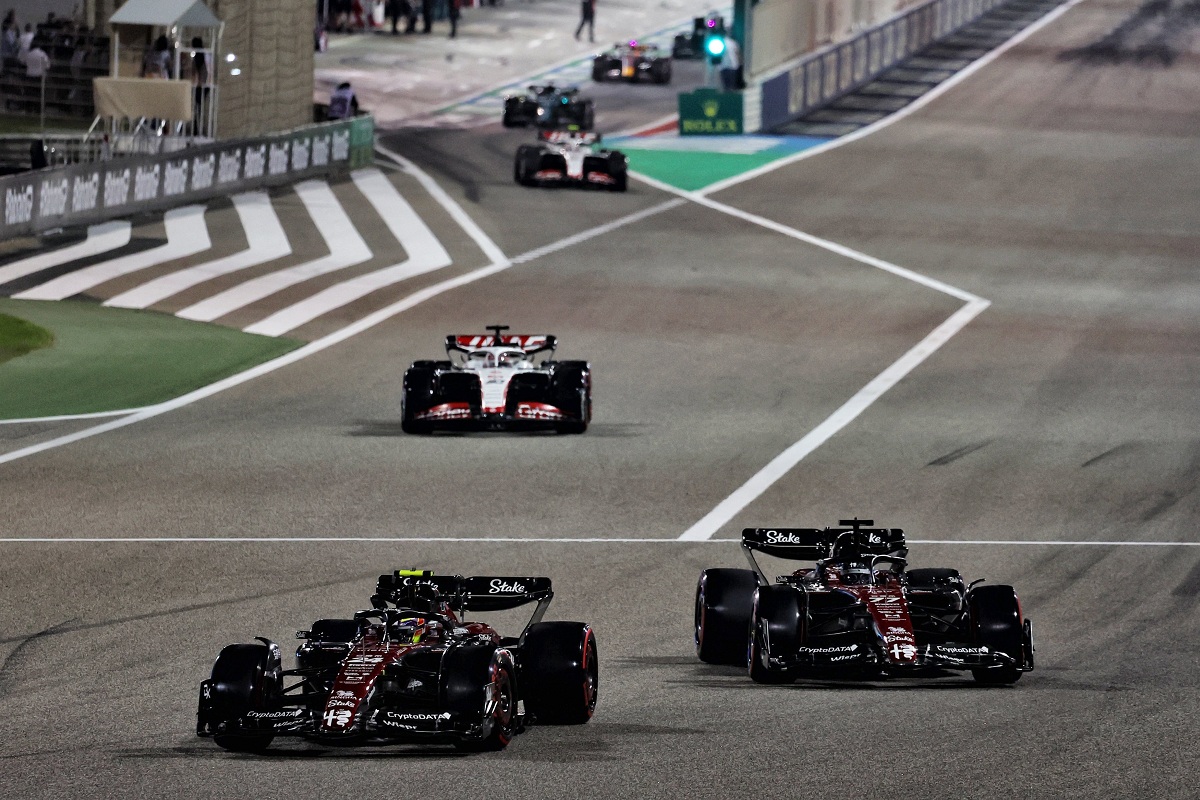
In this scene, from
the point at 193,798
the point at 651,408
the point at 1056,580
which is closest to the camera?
the point at 193,798

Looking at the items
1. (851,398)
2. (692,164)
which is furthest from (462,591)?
(692,164)

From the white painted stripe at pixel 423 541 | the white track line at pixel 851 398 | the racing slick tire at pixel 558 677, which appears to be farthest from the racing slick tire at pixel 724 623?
the white track line at pixel 851 398

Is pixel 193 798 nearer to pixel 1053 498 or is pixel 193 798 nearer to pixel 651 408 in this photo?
pixel 1053 498

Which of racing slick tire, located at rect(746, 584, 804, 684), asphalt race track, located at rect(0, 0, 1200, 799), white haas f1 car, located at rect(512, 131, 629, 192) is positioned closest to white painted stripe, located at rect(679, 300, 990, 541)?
asphalt race track, located at rect(0, 0, 1200, 799)

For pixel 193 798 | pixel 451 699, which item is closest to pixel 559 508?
pixel 451 699

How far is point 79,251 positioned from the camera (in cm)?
3766

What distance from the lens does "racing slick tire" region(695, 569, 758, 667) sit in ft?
45.1

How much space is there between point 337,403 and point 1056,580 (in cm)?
1125

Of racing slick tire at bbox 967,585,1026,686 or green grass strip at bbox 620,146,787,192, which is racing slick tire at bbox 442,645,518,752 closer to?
racing slick tire at bbox 967,585,1026,686

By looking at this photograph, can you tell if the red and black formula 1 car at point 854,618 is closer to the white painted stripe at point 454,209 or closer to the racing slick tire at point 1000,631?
the racing slick tire at point 1000,631

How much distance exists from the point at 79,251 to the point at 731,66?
25.3 m

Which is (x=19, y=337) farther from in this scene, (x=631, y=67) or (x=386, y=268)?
(x=631, y=67)

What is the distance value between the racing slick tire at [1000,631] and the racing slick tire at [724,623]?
1451 mm

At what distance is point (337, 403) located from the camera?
25.7 metres
